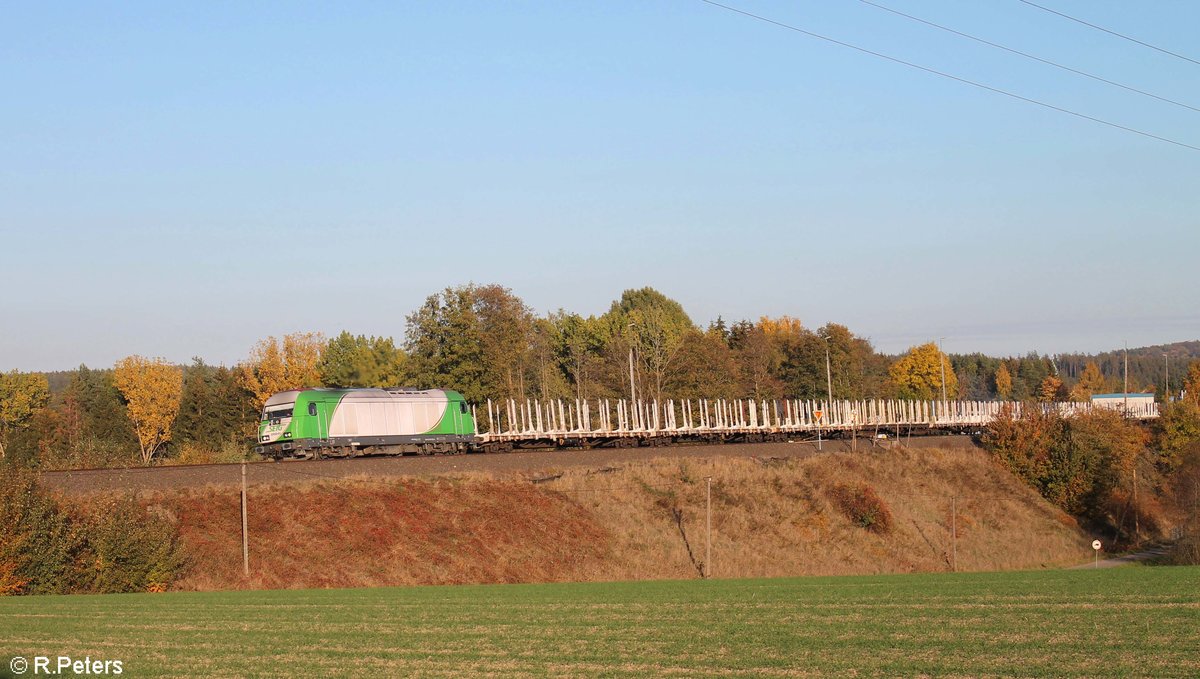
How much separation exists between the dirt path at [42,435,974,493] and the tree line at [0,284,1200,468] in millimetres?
2602

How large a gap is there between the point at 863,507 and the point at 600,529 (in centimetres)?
1454

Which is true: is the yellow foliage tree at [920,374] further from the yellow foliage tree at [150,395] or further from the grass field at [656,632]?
the grass field at [656,632]

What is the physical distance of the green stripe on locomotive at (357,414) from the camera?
147 ft

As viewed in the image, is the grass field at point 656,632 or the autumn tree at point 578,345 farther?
the autumn tree at point 578,345

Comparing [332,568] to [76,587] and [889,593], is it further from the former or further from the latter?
[889,593]

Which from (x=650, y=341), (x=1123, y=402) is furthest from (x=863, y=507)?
(x=1123, y=402)

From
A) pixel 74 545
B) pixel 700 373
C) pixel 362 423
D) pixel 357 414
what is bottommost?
pixel 74 545

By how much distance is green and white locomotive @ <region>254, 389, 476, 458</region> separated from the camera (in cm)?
4472

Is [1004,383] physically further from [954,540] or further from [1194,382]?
[954,540]

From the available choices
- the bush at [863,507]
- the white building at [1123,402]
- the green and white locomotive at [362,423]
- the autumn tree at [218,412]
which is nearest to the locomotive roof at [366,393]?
the green and white locomotive at [362,423]

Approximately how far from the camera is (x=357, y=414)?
154 feet

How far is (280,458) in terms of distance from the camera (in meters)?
45.0

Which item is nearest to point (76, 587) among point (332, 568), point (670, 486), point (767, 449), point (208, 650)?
point (332, 568)

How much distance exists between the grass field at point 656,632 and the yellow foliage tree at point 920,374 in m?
123
